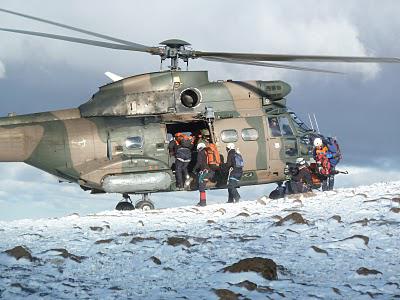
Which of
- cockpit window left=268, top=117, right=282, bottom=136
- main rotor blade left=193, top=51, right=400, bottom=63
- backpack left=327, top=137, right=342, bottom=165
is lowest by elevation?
backpack left=327, top=137, right=342, bottom=165

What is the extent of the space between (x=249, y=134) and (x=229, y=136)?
68 centimetres

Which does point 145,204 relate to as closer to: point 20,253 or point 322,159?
point 322,159

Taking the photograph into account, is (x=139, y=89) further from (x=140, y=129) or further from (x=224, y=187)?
(x=224, y=187)

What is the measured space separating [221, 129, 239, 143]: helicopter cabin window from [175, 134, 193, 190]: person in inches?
44.6

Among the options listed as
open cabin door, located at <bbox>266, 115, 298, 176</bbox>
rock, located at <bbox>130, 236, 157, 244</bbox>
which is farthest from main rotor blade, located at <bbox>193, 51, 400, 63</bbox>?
rock, located at <bbox>130, 236, 157, 244</bbox>

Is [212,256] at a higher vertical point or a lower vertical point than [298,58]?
lower

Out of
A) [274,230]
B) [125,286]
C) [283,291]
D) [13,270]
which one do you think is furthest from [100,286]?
[274,230]

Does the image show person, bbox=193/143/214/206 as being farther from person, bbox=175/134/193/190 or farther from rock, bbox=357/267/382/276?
rock, bbox=357/267/382/276

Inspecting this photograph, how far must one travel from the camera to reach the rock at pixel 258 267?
217 inches

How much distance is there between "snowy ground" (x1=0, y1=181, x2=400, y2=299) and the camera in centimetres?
525

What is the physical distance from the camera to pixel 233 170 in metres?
15.4

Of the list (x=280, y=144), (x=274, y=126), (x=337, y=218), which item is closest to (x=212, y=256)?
(x=337, y=218)

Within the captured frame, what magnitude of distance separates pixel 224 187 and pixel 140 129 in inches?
129

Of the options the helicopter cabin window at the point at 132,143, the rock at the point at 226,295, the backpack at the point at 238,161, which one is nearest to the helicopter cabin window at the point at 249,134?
the backpack at the point at 238,161
